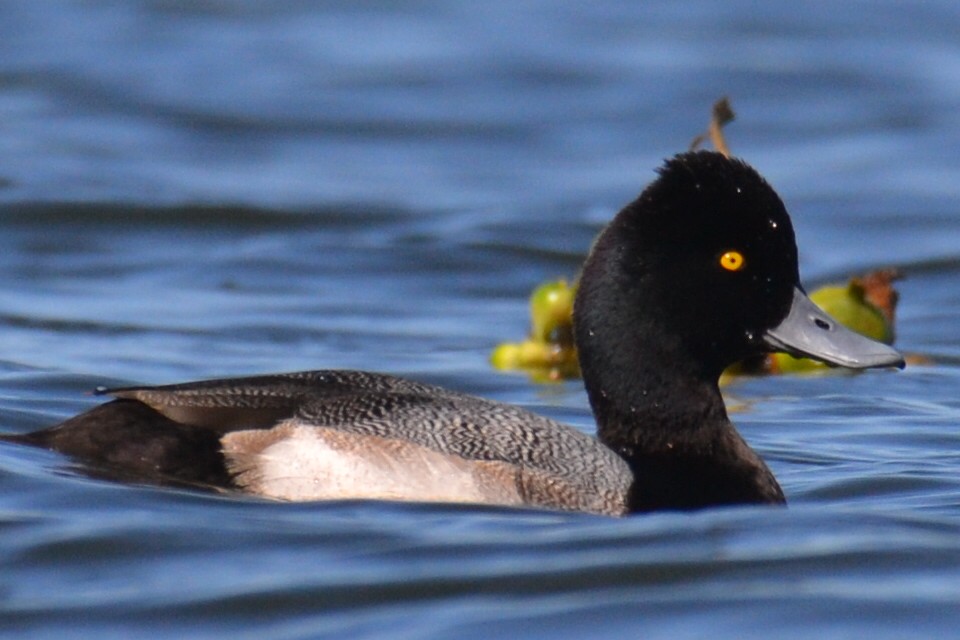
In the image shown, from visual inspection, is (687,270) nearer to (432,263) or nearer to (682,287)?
(682,287)

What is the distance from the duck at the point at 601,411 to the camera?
22.4 feet

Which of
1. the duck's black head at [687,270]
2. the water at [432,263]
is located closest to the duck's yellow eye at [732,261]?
the duck's black head at [687,270]

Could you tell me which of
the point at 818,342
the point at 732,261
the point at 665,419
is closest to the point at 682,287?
the point at 732,261

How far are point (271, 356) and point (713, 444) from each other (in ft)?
13.5

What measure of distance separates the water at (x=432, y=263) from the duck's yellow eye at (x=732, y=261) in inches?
34.5

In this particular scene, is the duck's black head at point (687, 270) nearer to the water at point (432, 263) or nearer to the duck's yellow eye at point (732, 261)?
the duck's yellow eye at point (732, 261)

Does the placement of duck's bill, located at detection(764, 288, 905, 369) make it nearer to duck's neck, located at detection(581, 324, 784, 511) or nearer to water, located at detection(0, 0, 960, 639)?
duck's neck, located at detection(581, 324, 784, 511)

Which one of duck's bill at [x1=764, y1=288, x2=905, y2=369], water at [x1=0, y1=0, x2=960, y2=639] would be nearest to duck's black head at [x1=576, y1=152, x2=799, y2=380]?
duck's bill at [x1=764, y1=288, x2=905, y2=369]

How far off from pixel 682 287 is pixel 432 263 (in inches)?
271

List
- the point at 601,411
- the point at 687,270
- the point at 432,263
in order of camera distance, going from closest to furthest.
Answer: the point at 687,270
the point at 601,411
the point at 432,263

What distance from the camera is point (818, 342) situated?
24.7 ft

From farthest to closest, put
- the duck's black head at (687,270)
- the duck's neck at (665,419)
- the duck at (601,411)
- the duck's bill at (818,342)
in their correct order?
the duck's bill at (818,342)
the duck's neck at (665,419)
the duck's black head at (687,270)
the duck at (601,411)

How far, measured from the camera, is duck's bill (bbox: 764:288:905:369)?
295 inches

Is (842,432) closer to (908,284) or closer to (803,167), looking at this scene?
(908,284)
